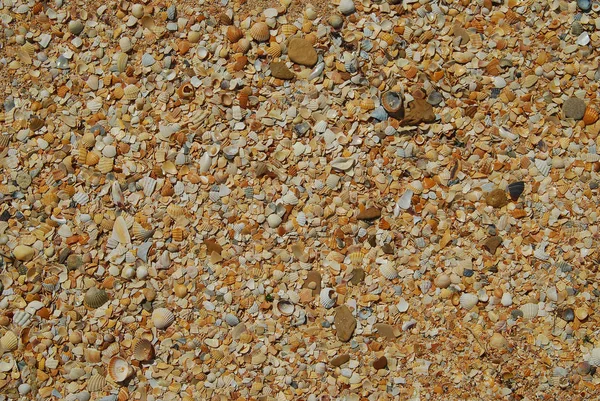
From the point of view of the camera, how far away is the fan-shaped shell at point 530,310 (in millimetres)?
1925

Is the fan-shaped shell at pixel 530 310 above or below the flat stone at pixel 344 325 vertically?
below

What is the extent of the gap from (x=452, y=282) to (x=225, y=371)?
78 centimetres

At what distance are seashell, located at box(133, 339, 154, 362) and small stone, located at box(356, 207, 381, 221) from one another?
0.79m

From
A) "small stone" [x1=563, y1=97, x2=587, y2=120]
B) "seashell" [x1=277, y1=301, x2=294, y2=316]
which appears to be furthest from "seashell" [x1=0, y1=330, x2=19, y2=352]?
"small stone" [x1=563, y1=97, x2=587, y2=120]

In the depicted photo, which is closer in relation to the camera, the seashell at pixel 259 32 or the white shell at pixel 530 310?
the white shell at pixel 530 310

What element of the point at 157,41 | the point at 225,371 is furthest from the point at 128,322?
the point at 157,41

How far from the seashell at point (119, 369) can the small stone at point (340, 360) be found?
647 millimetres

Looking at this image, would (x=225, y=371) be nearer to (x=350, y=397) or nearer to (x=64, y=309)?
(x=350, y=397)

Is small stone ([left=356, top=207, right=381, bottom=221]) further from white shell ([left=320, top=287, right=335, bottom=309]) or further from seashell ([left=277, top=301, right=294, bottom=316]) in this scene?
seashell ([left=277, top=301, right=294, bottom=316])

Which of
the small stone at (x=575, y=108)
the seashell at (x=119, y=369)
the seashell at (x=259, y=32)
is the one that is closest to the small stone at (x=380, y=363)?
the seashell at (x=119, y=369)

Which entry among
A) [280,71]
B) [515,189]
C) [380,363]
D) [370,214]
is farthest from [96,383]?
[515,189]

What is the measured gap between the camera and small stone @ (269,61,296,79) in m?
2.01

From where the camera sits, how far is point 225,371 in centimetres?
194

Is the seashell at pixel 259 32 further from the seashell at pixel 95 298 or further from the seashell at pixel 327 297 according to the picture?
the seashell at pixel 95 298
